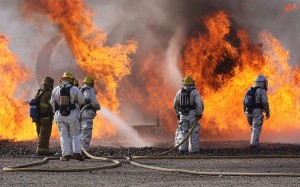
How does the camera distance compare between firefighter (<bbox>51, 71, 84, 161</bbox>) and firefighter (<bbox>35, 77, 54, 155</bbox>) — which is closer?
firefighter (<bbox>51, 71, 84, 161</bbox>)

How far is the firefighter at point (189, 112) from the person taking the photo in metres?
17.5

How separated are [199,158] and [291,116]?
577 inches

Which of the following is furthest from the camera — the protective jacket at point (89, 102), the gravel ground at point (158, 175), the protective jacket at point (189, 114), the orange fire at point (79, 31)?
the orange fire at point (79, 31)

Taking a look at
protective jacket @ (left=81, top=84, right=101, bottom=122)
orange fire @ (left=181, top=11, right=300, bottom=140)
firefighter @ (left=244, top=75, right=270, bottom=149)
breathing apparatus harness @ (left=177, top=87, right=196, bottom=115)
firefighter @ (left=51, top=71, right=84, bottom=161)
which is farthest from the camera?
orange fire @ (left=181, top=11, right=300, bottom=140)

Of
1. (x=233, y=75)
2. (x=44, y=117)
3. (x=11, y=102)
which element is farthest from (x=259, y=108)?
(x=11, y=102)

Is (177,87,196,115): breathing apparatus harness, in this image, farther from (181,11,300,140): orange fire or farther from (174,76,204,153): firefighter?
(181,11,300,140): orange fire

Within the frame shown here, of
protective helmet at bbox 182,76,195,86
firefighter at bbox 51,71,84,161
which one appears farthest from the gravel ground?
protective helmet at bbox 182,76,195,86

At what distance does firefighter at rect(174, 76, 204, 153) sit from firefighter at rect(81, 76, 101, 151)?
2.37m

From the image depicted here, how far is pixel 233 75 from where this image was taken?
28.1 meters

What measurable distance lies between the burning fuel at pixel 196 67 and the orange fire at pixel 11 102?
0.04 meters

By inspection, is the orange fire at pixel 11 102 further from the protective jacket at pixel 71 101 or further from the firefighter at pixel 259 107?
the protective jacket at pixel 71 101

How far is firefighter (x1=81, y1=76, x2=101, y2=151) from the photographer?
677 inches

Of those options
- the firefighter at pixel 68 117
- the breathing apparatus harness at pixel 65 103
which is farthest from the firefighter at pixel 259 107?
the breathing apparatus harness at pixel 65 103

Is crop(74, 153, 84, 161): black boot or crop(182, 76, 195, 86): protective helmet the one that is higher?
crop(182, 76, 195, 86): protective helmet
